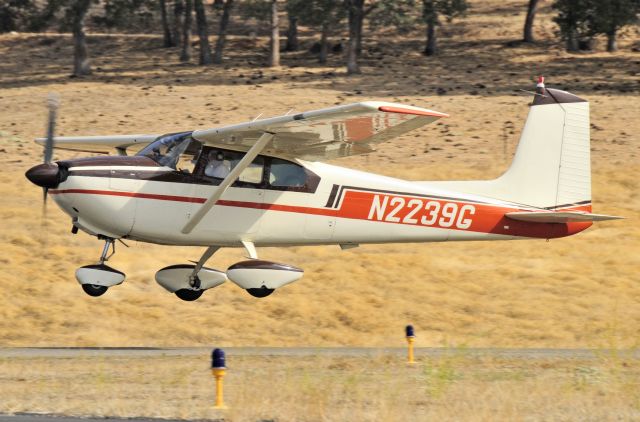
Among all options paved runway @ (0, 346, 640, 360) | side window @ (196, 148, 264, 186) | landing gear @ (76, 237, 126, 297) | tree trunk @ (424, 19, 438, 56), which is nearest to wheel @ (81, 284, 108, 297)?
landing gear @ (76, 237, 126, 297)

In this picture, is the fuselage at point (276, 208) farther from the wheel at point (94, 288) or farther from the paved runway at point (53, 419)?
the paved runway at point (53, 419)

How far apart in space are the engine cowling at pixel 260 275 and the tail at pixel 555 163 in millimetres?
4275

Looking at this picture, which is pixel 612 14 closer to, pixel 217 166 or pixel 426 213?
pixel 426 213

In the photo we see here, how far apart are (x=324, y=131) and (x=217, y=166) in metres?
1.80

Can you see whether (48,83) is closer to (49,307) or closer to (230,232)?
(49,307)

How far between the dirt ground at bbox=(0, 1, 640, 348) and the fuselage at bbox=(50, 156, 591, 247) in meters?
3.13

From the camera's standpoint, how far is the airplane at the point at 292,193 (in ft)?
54.3

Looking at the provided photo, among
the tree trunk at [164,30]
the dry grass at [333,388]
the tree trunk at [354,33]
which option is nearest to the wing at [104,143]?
the dry grass at [333,388]

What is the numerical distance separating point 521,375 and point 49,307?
11.1 meters

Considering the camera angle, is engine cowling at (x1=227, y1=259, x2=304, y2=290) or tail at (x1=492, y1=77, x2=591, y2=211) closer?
engine cowling at (x1=227, y1=259, x2=304, y2=290)

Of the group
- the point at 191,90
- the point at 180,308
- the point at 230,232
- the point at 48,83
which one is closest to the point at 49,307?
the point at 180,308

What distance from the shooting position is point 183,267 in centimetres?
1875

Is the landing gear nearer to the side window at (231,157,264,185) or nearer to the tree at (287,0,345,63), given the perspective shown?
the side window at (231,157,264,185)

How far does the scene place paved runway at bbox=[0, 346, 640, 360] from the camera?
19531mm
